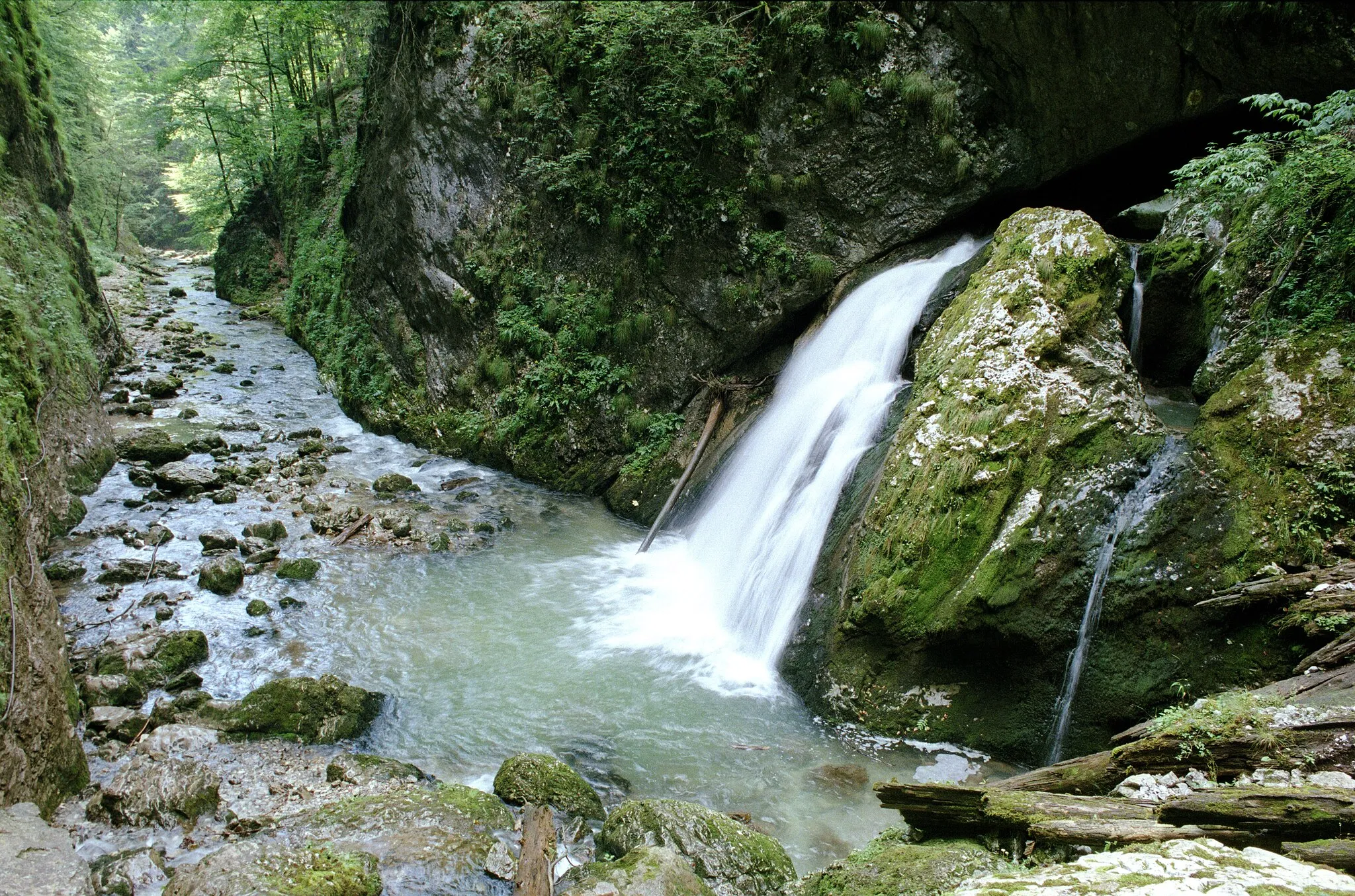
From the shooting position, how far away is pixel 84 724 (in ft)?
17.5

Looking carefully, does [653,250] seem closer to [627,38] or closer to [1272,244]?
[627,38]

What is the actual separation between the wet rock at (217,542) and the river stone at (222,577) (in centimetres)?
66

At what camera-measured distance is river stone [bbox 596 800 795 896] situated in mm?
4301

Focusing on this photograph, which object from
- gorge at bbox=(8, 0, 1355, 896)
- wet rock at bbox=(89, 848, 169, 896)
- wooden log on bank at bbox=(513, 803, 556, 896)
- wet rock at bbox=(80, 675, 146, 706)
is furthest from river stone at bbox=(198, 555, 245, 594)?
wooden log on bank at bbox=(513, 803, 556, 896)

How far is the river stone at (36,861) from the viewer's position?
3.20 meters

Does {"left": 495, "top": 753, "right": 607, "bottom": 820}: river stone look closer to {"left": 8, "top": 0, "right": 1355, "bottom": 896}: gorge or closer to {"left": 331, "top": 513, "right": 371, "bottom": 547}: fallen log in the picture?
{"left": 8, "top": 0, "right": 1355, "bottom": 896}: gorge

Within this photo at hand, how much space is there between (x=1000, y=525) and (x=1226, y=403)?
6.35 ft

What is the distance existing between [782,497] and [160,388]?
514 inches

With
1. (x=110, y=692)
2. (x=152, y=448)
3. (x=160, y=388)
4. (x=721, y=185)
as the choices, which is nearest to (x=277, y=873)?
(x=110, y=692)

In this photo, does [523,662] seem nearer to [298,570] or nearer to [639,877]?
[298,570]

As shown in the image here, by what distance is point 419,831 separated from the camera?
14.6 ft

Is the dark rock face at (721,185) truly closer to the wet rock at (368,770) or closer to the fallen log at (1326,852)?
the wet rock at (368,770)

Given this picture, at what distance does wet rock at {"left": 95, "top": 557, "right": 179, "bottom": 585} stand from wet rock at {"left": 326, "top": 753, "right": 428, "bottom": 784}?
163 inches

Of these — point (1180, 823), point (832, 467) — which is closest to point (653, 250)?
point (832, 467)
